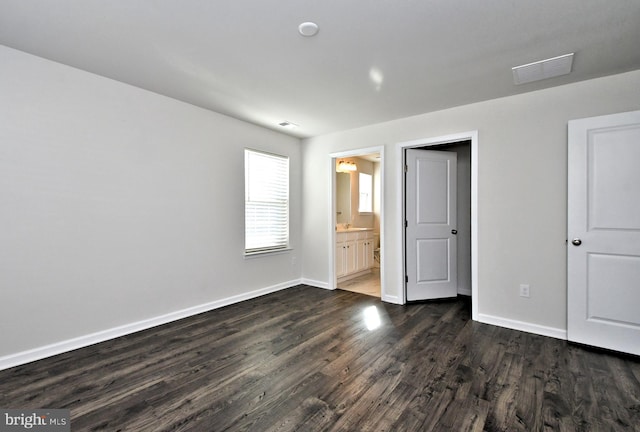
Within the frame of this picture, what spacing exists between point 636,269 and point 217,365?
367 centimetres

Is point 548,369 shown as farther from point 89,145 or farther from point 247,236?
point 89,145

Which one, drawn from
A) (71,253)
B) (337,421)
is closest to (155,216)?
(71,253)

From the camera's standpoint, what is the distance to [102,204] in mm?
2898

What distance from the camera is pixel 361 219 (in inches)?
272

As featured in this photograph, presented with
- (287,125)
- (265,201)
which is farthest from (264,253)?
(287,125)

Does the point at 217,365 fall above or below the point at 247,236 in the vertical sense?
below

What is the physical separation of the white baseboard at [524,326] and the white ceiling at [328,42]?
8.05ft

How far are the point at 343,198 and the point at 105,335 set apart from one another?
4.57m

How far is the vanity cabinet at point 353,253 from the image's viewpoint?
16.8 ft

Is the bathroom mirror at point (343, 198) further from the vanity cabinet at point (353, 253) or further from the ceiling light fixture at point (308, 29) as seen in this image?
the ceiling light fixture at point (308, 29)

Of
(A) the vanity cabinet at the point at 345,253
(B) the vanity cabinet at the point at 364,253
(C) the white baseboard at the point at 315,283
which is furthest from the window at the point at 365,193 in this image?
(C) the white baseboard at the point at 315,283

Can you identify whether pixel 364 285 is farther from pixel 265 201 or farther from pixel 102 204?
pixel 102 204

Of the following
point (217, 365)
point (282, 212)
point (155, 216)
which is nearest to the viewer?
point (217, 365)

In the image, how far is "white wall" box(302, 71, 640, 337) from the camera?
2.95m
